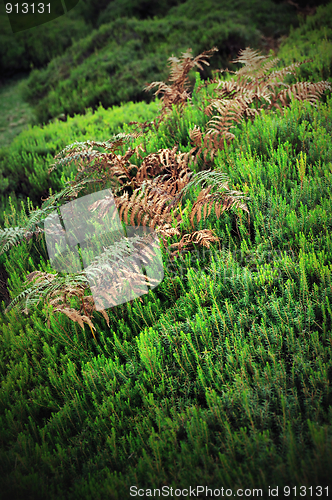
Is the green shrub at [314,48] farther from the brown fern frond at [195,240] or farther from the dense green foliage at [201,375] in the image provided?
the brown fern frond at [195,240]

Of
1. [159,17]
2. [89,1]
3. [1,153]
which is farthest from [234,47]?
[89,1]

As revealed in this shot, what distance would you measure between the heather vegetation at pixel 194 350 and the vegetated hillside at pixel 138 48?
5.59m

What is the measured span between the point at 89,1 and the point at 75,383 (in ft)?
46.8

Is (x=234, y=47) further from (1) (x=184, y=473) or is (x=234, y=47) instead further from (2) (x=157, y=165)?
(1) (x=184, y=473)

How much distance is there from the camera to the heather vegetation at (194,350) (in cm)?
155

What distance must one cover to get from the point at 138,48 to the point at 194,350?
9527mm

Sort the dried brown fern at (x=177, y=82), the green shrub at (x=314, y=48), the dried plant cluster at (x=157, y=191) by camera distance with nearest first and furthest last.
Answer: the dried plant cluster at (x=157, y=191) → the dried brown fern at (x=177, y=82) → the green shrub at (x=314, y=48)

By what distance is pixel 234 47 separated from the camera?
7879 millimetres

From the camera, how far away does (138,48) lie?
888cm

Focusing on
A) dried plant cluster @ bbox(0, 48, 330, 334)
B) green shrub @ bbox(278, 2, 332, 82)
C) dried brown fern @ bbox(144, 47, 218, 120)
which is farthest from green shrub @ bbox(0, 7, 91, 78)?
dried plant cluster @ bbox(0, 48, 330, 334)

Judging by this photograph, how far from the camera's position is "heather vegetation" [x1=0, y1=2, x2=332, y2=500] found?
1552mm

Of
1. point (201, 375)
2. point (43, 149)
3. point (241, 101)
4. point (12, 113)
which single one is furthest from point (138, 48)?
point (201, 375)

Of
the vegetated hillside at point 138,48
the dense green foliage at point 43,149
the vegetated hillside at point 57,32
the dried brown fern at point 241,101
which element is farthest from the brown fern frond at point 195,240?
the vegetated hillside at point 57,32

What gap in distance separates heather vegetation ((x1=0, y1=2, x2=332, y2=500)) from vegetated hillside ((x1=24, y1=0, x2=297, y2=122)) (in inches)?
220
